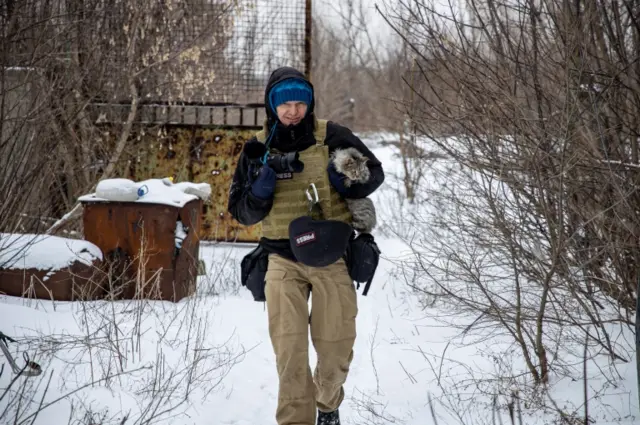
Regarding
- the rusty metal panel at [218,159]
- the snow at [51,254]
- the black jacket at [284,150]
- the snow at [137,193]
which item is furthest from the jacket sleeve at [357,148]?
the rusty metal panel at [218,159]

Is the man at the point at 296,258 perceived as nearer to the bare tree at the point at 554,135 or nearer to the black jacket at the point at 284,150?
the black jacket at the point at 284,150

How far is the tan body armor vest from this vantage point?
3107 millimetres

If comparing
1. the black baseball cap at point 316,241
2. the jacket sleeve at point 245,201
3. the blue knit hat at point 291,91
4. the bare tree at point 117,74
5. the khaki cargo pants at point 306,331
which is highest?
the bare tree at point 117,74

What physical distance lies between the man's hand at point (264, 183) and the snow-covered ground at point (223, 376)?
1.02 metres

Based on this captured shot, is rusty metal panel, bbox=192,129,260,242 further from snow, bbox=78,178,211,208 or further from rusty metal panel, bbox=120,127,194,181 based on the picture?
snow, bbox=78,178,211,208

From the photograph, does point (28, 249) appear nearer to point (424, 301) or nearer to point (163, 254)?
point (163, 254)

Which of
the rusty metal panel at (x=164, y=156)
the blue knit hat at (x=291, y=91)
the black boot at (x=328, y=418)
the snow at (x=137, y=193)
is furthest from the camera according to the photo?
the rusty metal panel at (x=164, y=156)

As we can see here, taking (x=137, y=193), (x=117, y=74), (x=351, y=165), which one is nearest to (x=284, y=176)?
(x=351, y=165)

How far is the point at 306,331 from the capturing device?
3.07 meters

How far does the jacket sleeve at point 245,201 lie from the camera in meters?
3.02

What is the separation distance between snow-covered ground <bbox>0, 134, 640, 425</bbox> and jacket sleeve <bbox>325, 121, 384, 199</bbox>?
2.86ft

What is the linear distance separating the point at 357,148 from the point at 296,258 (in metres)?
0.67

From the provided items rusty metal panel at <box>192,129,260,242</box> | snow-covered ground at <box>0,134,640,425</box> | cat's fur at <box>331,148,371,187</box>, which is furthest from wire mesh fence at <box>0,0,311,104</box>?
cat's fur at <box>331,148,371,187</box>

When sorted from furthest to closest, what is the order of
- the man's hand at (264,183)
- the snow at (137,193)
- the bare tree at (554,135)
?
the snow at (137,193)
the bare tree at (554,135)
the man's hand at (264,183)
